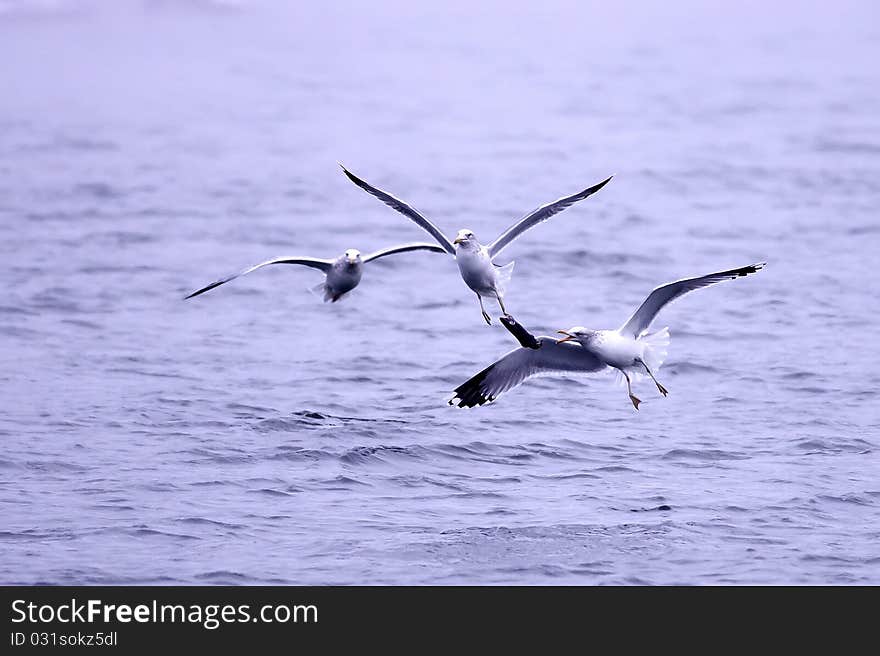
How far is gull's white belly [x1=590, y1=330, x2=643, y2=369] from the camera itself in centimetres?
1408

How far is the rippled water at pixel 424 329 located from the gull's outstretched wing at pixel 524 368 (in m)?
0.85

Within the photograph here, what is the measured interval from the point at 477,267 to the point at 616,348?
1829mm

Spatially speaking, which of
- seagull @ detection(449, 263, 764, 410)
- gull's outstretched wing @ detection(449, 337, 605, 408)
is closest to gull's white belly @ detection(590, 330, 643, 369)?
seagull @ detection(449, 263, 764, 410)

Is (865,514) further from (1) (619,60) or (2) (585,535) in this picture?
(1) (619,60)

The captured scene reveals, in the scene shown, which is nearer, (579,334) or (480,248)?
(579,334)

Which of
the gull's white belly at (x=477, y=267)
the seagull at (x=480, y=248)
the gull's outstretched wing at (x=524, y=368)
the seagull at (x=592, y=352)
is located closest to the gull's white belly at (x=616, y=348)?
the seagull at (x=592, y=352)

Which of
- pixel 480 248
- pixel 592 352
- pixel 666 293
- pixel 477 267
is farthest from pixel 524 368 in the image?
pixel 666 293

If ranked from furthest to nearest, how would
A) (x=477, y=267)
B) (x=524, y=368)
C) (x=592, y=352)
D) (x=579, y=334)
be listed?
(x=477, y=267) < (x=524, y=368) < (x=592, y=352) < (x=579, y=334)

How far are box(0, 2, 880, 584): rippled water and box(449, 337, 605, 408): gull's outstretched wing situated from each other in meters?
0.85

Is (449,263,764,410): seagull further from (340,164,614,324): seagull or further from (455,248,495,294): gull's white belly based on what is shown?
(455,248,495,294): gull's white belly

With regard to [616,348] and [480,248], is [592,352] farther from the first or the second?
[480,248]

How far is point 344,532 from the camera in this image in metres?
14.0

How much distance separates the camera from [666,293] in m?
13.7

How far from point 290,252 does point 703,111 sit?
17.4 metres
